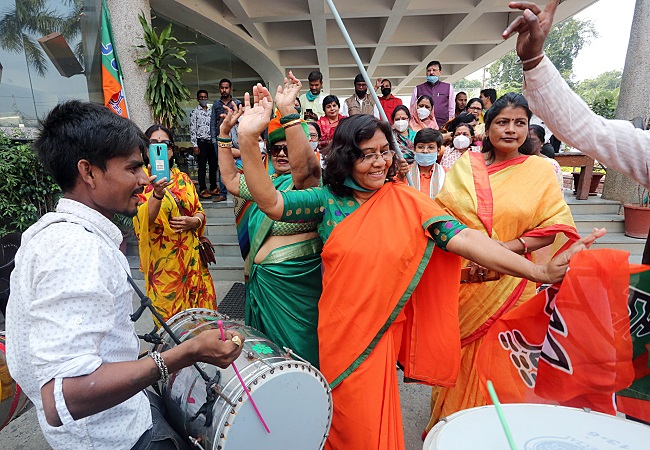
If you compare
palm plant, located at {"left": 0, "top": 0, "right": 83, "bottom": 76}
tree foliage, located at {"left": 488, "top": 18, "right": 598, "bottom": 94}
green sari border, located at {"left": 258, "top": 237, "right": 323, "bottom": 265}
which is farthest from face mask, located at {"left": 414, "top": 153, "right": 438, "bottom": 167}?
tree foliage, located at {"left": 488, "top": 18, "right": 598, "bottom": 94}

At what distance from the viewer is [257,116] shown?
5.31 feet

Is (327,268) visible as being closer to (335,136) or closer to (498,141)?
(335,136)

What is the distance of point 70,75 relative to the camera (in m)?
5.45

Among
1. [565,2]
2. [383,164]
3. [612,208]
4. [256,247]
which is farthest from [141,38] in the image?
[565,2]

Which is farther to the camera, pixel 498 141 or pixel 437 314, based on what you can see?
pixel 498 141

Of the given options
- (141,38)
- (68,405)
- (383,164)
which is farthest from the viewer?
(141,38)

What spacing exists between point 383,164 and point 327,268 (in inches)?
21.1

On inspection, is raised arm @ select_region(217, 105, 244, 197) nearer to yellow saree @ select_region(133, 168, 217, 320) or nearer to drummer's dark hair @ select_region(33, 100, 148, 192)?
yellow saree @ select_region(133, 168, 217, 320)

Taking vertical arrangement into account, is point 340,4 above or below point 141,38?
above

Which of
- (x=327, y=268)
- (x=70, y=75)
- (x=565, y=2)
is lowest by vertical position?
(x=327, y=268)

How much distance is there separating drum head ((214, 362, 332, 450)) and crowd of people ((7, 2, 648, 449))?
0.78ft

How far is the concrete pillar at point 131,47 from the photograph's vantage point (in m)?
5.14

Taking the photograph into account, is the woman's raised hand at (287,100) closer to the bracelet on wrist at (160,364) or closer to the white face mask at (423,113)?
the bracelet on wrist at (160,364)

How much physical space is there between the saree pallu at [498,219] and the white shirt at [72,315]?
1.63m
